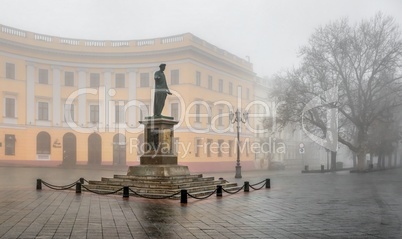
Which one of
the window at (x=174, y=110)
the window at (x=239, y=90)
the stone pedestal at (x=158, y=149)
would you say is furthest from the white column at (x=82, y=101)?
the stone pedestal at (x=158, y=149)

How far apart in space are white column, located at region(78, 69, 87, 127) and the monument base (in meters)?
29.3

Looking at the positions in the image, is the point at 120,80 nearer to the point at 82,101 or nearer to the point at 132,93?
the point at 132,93

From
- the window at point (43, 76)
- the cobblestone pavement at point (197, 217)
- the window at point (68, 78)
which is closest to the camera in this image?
the cobblestone pavement at point (197, 217)

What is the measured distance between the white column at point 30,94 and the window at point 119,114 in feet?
29.2

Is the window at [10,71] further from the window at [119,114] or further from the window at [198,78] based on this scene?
the window at [198,78]

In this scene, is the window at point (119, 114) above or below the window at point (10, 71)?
below

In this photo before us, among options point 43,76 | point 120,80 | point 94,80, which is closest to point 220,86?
point 120,80

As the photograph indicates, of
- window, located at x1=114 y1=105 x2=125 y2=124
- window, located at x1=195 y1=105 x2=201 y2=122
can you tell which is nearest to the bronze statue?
window, located at x1=195 y1=105 x2=201 y2=122

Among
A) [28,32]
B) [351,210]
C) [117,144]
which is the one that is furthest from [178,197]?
[28,32]

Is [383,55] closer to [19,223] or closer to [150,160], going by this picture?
[150,160]

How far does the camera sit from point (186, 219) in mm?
10766

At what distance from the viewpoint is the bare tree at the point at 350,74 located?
3647 cm

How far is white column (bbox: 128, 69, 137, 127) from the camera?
46281 millimetres

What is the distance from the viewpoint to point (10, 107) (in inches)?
1631
